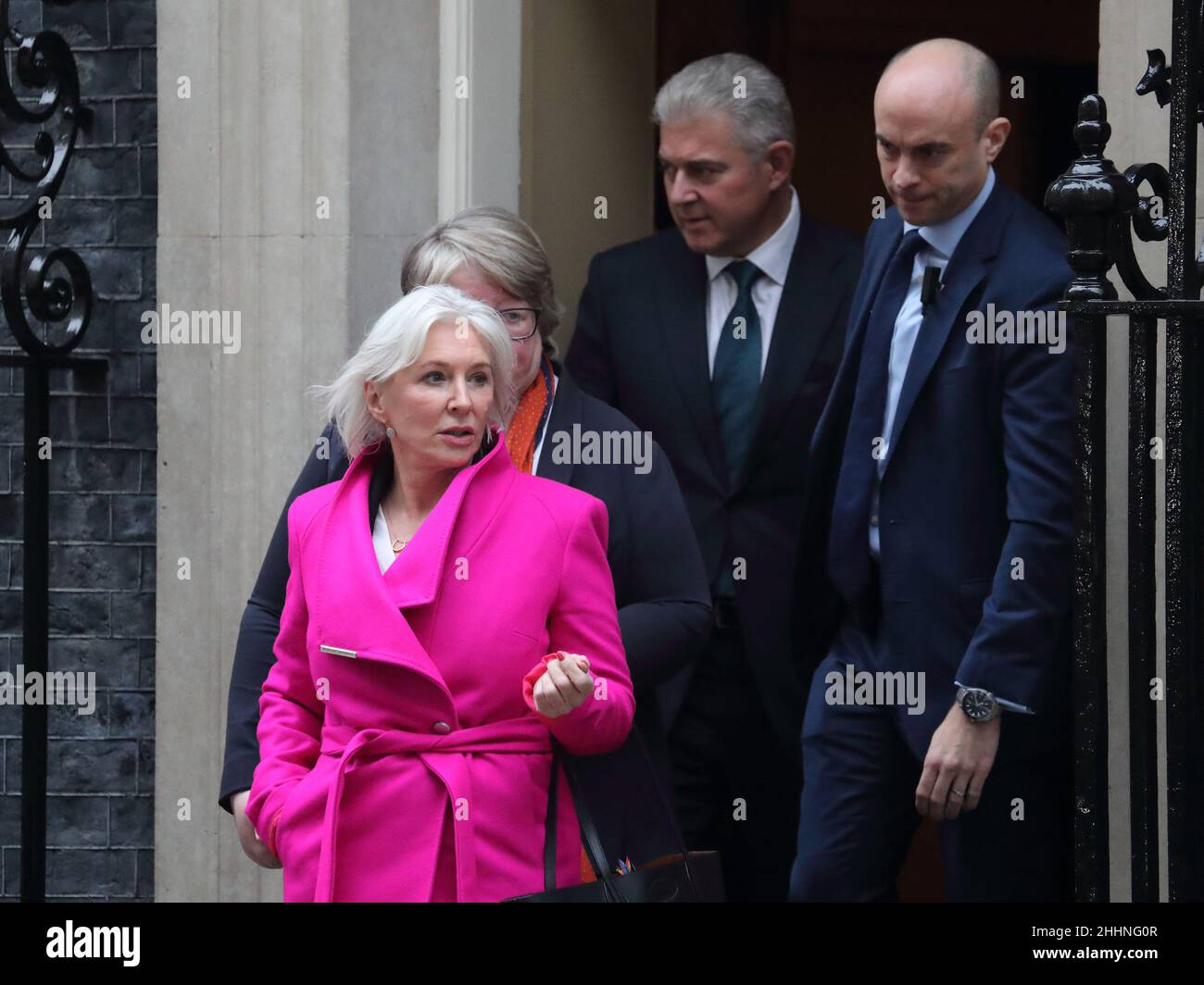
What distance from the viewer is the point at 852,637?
4512mm

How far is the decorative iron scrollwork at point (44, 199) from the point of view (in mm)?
5051

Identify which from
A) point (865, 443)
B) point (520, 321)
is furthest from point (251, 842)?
point (865, 443)

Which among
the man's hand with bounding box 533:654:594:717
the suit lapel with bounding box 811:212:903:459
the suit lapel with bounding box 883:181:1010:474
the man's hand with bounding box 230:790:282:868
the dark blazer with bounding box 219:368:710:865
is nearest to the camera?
the man's hand with bounding box 533:654:594:717

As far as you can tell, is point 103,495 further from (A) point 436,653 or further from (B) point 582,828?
(B) point 582,828

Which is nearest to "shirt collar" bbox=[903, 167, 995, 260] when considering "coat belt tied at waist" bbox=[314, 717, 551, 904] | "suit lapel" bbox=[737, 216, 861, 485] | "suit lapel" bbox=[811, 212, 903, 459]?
"suit lapel" bbox=[811, 212, 903, 459]

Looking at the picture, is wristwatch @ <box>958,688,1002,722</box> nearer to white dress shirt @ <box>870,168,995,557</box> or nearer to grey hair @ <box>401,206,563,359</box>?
white dress shirt @ <box>870,168,995,557</box>

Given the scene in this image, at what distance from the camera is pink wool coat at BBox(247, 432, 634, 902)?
3453 mm

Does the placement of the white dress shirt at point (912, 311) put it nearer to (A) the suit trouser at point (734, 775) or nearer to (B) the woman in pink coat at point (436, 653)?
(A) the suit trouser at point (734, 775)

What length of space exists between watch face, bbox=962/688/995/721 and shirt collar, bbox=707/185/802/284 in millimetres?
1252

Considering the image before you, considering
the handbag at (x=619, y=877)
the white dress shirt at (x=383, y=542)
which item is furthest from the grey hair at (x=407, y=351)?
the handbag at (x=619, y=877)

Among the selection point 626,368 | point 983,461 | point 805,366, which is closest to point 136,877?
point 626,368

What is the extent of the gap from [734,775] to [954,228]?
1440 mm
